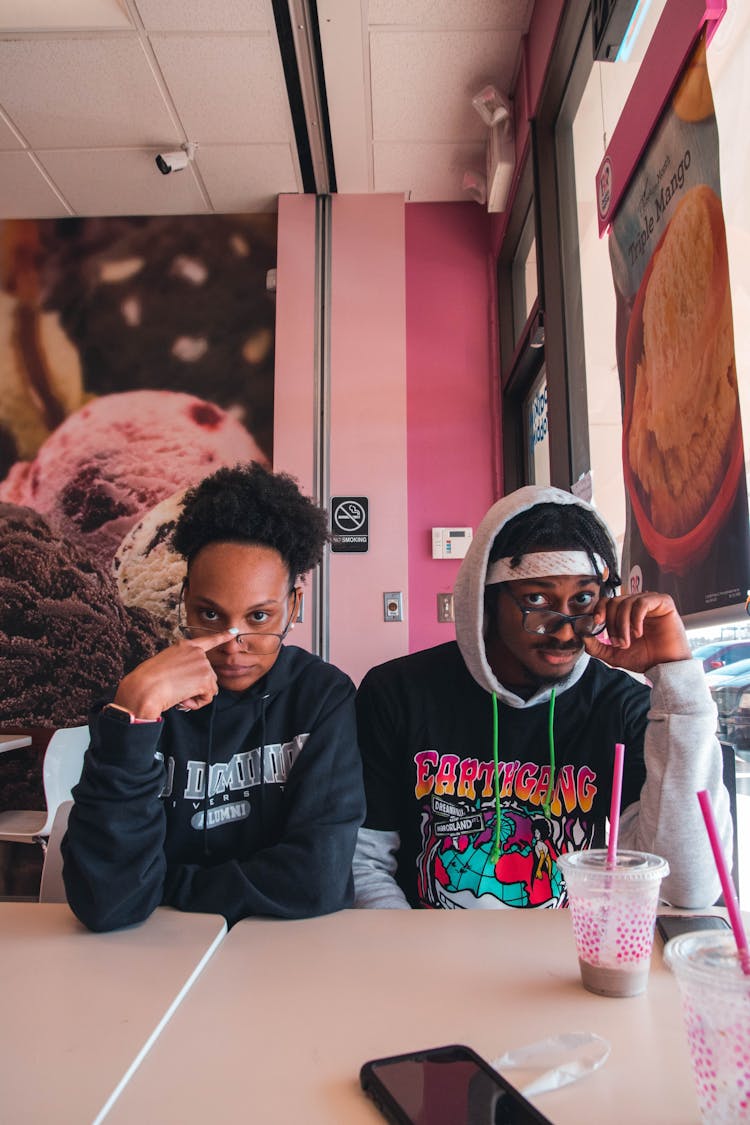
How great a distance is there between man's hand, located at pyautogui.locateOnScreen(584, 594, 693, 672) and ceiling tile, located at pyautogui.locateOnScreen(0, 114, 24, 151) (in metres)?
3.38

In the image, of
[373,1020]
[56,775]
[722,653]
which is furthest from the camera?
[56,775]

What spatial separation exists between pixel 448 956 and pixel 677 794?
1.48 feet

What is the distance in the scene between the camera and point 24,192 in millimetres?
3682

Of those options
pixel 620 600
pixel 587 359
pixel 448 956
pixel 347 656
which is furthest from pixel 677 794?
pixel 347 656

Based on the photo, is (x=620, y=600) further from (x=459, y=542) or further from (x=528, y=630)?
(x=459, y=542)

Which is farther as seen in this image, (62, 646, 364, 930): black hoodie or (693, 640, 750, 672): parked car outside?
(693, 640, 750, 672): parked car outside

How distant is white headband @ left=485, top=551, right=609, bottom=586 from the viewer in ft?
4.21

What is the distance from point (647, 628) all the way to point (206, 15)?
2.75 m

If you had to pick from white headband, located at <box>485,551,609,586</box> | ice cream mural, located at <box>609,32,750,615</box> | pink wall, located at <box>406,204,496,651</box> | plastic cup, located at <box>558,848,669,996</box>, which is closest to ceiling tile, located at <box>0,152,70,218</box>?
pink wall, located at <box>406,204,496,651</box>

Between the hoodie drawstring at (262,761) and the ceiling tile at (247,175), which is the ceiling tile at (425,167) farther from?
the hoodie drawstring at (262,761)

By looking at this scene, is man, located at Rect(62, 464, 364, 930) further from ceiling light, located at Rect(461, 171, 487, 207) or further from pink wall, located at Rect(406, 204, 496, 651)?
ceiling light, located at Rect(461, 171, 487, 207)

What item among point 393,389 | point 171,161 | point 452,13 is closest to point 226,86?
point 171,161

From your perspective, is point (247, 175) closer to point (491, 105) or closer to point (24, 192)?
point (24, 192)

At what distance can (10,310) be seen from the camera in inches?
152
